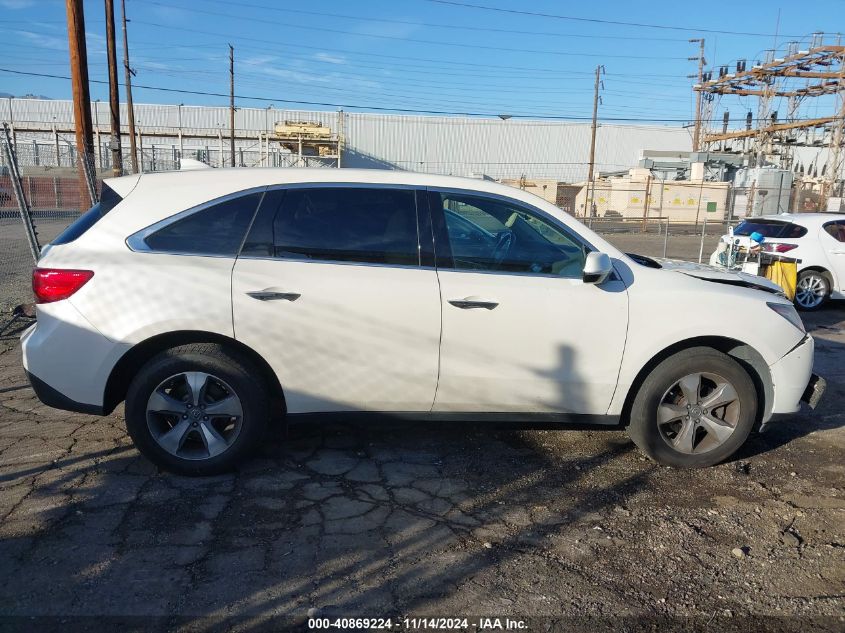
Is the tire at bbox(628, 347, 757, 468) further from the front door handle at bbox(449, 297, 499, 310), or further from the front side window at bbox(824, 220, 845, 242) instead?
the front side window at bbox(824, 220, 845, 242)

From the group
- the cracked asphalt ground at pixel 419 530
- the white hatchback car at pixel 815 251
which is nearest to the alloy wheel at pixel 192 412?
the cracked asphalt ground at pixel 419 530

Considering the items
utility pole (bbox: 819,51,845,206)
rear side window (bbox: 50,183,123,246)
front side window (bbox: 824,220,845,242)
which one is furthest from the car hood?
utility pole (bbox: 819,51,845,206)

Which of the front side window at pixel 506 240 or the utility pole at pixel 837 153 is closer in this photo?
the front side window at pixel 506 240

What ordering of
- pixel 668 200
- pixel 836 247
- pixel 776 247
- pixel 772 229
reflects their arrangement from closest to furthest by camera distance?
pixel 836 247, pixel 776 247, pixel 772 229, pixel 668 200

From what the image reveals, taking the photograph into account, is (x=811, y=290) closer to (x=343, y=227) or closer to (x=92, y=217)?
(x=343, y=227)

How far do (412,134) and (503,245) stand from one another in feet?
158

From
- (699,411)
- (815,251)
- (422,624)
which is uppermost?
(815,251)

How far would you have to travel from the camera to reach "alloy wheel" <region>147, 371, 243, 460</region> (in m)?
3.94

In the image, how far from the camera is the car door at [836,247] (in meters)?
10.5

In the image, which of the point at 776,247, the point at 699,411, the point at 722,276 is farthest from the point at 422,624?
the point at 776,247

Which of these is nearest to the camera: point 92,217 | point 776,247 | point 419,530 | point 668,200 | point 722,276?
point 419,530

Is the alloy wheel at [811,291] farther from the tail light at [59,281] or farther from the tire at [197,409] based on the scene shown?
the tail light at [59,281]

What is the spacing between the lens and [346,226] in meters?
4.11

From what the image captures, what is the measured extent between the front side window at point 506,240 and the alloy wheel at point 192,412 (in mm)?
1606
